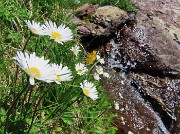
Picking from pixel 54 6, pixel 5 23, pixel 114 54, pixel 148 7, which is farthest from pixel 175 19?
pixel 5 23

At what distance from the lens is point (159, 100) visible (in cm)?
420

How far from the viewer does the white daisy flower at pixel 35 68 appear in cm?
107

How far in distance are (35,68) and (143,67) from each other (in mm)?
3600

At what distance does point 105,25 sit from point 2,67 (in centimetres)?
239

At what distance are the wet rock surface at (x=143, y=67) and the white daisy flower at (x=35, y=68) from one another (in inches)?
84.7

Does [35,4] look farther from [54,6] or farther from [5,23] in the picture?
[5,23]

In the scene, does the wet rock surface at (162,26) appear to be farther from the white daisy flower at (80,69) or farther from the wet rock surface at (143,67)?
the white daisy flower at (80,69)

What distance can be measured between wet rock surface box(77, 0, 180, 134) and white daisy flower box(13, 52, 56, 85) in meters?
2.15

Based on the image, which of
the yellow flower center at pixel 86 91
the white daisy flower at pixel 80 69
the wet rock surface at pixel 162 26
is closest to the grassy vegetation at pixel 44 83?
the white daisy flower at pixel 80 69

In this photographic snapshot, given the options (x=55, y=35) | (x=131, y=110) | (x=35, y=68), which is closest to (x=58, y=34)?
(x=55, y=35)

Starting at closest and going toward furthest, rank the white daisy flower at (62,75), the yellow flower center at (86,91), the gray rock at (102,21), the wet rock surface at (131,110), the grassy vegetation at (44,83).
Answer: the white daisy flower at (62,75) < the yellow flower center at (86,91) < the grassy vegetation at (44,83) < the wet rock surface at (131,110) < the gray rock at (102,21)

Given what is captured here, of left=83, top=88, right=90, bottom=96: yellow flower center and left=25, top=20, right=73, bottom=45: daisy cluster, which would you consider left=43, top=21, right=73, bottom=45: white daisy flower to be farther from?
left=83, top=88, right=90, bottom=96: yellow flower center

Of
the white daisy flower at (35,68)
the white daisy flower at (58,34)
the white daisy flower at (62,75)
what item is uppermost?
the white daisy flower at (35,68)

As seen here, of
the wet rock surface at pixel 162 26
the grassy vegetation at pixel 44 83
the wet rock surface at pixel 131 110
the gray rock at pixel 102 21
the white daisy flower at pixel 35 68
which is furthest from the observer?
the wet rock surface at pixel 162 26
